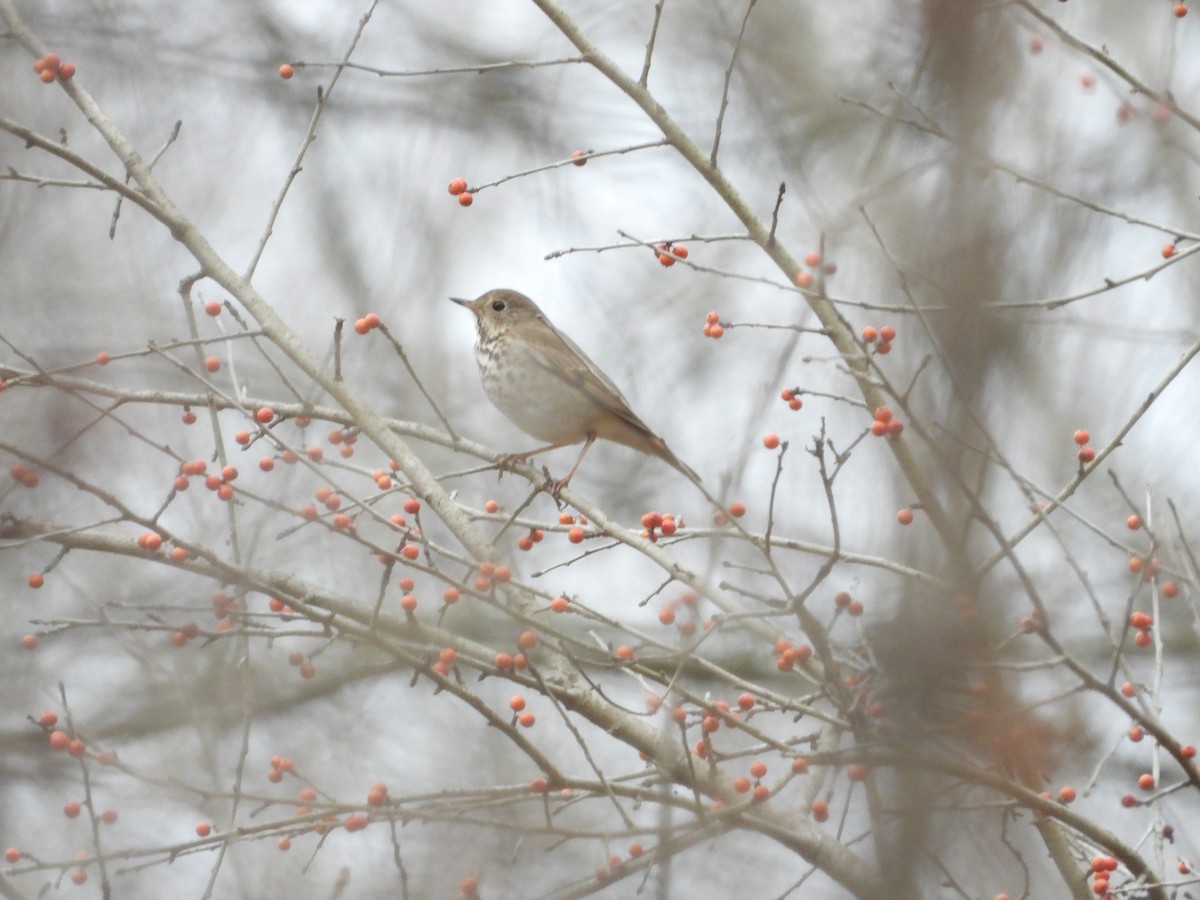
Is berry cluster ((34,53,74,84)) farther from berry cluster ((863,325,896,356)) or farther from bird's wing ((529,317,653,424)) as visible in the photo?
berry cluster ((863,325,896,356))

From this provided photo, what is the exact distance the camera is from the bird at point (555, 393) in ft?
22.2

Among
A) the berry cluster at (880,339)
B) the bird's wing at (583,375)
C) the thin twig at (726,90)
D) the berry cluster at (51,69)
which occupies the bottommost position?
the berry cluster at (880,339)

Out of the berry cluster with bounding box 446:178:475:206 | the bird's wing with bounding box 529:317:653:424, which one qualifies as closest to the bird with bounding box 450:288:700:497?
the bird's wing with bounding box 529:317:653:424

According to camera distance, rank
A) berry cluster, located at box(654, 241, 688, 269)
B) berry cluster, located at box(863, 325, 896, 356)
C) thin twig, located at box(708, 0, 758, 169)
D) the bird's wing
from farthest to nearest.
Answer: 1. the bird's wing
2. berry cluster, located at box(654, 241, 688, 269)
3. thin twig, located at box(708, 0, 758, 169)
4. berry cluster, located at box(863, 325, 896, 356)

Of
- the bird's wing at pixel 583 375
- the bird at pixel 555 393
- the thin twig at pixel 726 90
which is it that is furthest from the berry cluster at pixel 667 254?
the bird at pixel 555 393

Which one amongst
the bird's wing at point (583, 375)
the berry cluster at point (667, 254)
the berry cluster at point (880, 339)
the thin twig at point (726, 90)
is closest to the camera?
the berry cluster at point (880, 339)

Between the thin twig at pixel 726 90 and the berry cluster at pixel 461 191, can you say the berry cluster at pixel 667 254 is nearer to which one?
the thin twig at pixel 726 90

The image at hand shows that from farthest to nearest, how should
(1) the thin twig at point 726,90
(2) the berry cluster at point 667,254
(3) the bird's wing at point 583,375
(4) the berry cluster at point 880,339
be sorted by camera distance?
(3) the bird's wing at point 583,375 < (2) the berry cluster at point 667,254 < (1) the thin twig at point 726,90 < (4) the berry cluster at point 880,339

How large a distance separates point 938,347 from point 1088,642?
7.40 metres

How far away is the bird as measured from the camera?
22.2ft

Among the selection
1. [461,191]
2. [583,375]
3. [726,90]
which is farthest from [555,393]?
[726,90]

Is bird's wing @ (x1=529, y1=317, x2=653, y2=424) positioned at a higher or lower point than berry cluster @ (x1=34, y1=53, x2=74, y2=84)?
higher

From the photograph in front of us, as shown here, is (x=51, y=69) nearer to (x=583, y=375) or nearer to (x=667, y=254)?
(x=667, y=254)

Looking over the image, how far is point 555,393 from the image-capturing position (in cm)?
688
